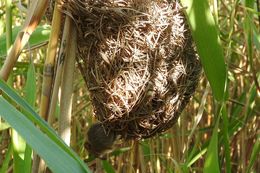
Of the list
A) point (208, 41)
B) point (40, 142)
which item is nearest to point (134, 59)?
point (208, 41)

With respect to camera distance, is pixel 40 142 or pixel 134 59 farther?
pixel 134 59

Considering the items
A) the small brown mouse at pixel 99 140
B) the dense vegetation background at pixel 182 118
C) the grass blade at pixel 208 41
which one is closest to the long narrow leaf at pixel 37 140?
the dense vegetation background at pixel 182 118

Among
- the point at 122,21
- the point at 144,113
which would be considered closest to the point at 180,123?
the point at 144,113

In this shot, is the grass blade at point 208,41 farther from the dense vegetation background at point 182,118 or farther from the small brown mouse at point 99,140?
the small brown mouse at point 99,140

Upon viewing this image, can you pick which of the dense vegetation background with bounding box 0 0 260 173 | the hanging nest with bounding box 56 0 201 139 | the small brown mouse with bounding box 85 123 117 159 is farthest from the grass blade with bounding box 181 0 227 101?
the small brown mouse with bounding box 85 123 117 159

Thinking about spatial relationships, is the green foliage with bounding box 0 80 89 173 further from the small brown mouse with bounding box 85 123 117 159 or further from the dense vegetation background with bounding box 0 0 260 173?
the small brown mouse with bounding box 85 123 117 159

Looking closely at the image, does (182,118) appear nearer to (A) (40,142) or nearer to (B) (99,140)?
(B) (99,140)
